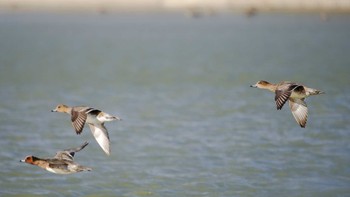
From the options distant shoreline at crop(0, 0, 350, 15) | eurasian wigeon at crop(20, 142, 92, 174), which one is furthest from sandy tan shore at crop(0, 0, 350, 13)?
eurasian wigeon at crop(20, 142, 92, 174)

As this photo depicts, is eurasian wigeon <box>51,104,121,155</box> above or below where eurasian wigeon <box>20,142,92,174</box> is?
above

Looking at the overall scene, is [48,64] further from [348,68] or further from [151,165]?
[151,165]

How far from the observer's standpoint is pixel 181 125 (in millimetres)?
23359

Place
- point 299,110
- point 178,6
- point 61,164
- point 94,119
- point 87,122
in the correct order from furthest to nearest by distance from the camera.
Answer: point 178,6, point 299,110, point 87,122, point 94,119, point 61,164

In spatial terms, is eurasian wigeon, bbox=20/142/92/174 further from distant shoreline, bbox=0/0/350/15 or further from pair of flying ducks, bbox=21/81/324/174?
distant shoreline, bbox=0/0/350/15

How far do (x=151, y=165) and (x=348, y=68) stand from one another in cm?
2394

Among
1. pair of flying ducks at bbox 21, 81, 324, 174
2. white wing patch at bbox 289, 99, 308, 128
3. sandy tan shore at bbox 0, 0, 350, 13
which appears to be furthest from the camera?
sandy tan shore at bbox 0, 0, 350, 13

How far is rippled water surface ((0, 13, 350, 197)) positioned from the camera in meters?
16.6

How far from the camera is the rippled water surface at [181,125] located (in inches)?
655

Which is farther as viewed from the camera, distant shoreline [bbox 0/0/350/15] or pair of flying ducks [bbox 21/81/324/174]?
distant shoreline [bbox 0/0/350/15]

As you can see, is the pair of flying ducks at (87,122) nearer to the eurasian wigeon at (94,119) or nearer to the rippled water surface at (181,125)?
the eurasian wigeon at (94,119)

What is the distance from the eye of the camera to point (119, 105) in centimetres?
2786

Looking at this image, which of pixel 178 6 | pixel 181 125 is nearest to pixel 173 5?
pixel 178 6

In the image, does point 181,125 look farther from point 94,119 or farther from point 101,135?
point 94,119
